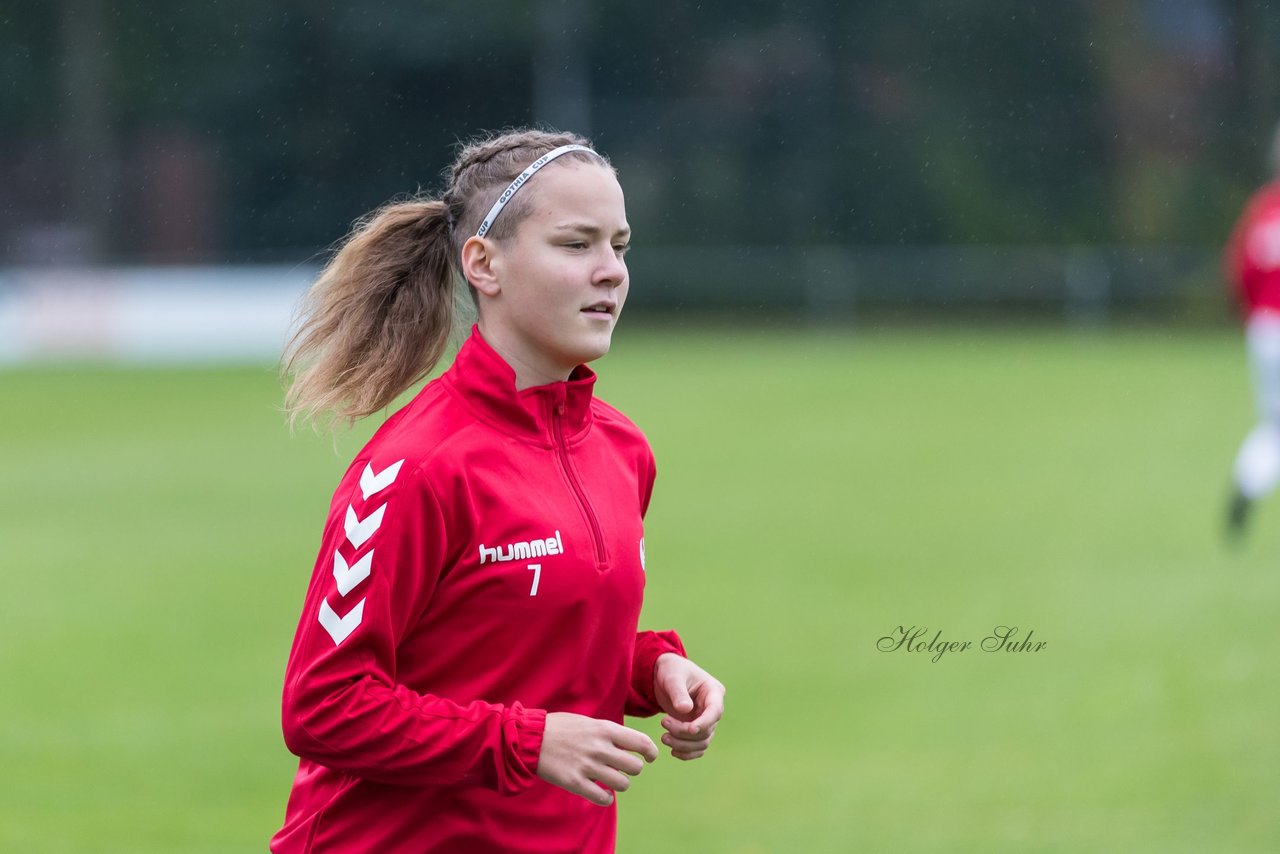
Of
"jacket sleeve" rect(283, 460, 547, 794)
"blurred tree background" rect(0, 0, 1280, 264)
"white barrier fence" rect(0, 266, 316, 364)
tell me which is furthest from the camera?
"blurred tree background" rect(0, 0, 1280, 264)

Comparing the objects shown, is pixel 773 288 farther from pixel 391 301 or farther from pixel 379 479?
pixel 379 479

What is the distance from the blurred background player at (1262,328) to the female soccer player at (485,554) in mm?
8050

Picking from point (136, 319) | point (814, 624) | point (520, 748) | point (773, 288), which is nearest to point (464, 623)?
point (520, 748)

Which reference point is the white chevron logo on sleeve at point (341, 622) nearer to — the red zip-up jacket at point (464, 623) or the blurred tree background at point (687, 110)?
the red zip-up jacket at point (464, 623)

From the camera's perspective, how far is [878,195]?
32344 mm

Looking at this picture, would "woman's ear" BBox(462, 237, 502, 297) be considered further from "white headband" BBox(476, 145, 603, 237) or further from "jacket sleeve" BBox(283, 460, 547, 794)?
"jacket sleeve" BBox(283, 460, 547, 794)

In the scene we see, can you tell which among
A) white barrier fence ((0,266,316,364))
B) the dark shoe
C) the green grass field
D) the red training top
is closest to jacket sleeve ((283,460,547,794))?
the green grass field

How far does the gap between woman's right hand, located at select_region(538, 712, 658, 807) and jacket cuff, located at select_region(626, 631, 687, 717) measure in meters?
0.43

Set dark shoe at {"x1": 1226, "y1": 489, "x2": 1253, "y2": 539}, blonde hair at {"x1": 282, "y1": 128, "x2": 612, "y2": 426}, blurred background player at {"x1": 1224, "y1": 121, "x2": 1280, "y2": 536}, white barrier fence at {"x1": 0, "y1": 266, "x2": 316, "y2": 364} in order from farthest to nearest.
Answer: white barrier fence at {"x1": 0, "y1": 266, "x2": 316, "y2": 364} → dark shoe at {"x1": 1226, "y1": 489, "x2": 1253, "y2": 539} → blurred background player at {"x1": 1224, "y1": 121, "x2": 1280, "y2": 536} → blonde hair at {"x1": 282, "y1": 128, "x2": 612, "y2": 426}

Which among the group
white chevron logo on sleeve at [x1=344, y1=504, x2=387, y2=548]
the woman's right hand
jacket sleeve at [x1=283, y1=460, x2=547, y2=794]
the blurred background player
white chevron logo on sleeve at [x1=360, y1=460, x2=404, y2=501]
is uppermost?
white chevron logo on sleeve at [x1=360, y1=460, x2=404, y2=501]

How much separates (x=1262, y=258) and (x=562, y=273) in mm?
8939

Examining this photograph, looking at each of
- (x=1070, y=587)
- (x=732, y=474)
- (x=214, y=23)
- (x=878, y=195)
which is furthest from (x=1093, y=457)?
(x=214, y=23)

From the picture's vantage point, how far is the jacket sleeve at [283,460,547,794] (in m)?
2.49

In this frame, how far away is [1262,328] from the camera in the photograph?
36.1 feet
